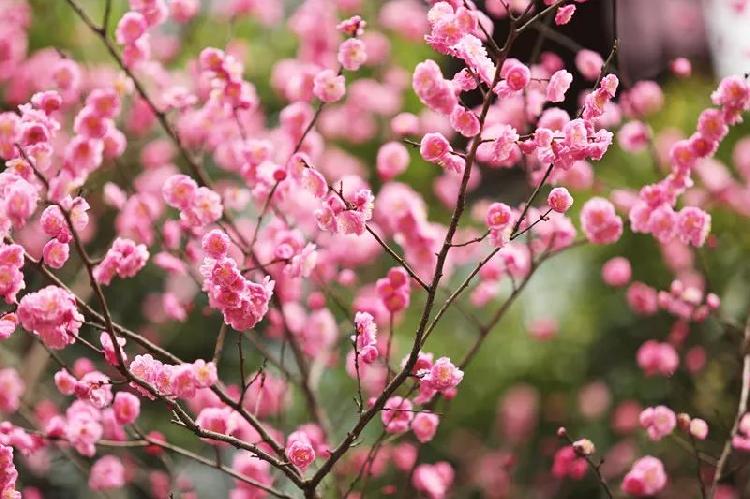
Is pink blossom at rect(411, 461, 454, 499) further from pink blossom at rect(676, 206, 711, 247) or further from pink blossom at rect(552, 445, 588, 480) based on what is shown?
pink blossom at rect(676, 206, 711, 247)

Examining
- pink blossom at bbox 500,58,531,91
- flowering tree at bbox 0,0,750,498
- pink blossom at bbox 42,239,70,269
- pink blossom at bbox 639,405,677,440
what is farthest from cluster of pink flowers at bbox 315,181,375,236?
pink blossom at bbox 639,405,677,440

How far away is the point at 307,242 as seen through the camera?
8.58 feet

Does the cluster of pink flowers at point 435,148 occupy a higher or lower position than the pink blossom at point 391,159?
higher

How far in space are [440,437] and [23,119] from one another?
3106 mm

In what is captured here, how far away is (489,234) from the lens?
2.00 metres

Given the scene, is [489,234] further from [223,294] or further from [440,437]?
Result: [440,437]

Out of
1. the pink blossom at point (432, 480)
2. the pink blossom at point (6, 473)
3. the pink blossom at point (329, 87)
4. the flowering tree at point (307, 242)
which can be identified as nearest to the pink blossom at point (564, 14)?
the flowering tree at point (307, 242)

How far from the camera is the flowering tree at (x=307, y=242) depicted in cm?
188

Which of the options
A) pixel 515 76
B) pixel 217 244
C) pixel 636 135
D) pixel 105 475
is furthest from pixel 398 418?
pixel 636 135

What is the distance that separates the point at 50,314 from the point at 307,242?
1013mm

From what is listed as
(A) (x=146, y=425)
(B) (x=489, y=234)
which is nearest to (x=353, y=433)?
(B) (x=489, y=234)

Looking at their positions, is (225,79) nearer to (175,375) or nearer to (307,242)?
(307,242)

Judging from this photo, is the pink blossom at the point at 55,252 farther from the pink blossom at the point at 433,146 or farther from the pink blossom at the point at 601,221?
the pink blossom at the point at 601,221

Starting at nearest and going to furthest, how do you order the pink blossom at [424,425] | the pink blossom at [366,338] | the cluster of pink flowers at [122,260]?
the pink blossom at [366,338] → the cluster of pink flowers at [122,260] → the pink blossom at [424,425]
